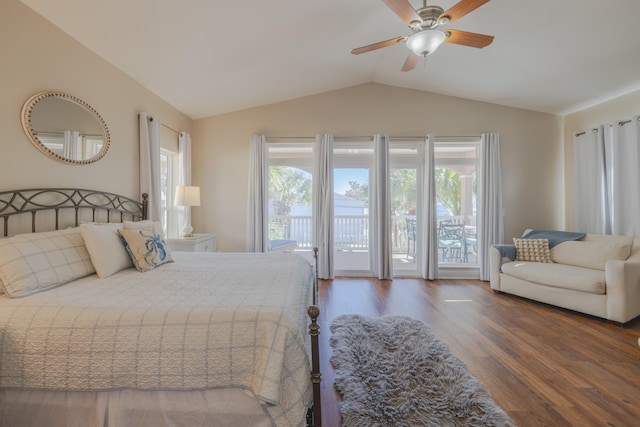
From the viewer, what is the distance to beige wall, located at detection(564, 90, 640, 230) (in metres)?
3.50

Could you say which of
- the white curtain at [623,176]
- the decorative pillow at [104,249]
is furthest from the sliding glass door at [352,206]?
the white curtain at [623,176]

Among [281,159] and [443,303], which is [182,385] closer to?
[443,303]

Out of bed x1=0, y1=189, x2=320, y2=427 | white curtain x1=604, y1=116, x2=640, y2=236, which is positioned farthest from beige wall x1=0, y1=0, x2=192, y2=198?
white curtain x1=604, y1=116, x2=640, y2=236

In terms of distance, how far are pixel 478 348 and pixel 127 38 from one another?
4.14 metres

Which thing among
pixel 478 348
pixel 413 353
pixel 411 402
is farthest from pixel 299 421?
pixel 478 348

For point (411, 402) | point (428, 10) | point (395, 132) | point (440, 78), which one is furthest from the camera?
point (395, 132)

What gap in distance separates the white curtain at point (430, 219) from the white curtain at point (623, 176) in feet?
7.13

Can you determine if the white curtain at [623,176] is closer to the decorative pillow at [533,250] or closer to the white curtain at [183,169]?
the decorative pillow at [533,250]

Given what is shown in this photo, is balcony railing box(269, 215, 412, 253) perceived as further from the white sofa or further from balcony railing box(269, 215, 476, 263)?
the white sofa

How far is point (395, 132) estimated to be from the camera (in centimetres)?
457

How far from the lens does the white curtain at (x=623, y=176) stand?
3.37 metres

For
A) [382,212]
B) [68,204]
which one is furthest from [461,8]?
[68,204]

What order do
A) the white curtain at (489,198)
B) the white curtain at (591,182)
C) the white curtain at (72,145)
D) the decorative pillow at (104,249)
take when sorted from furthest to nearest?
the white curtain at (489,198) < the white curtain at (591,182) < the white curtain at (72,145) < the decorative pillow at (104,249)

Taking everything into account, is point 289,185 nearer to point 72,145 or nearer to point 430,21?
point 72,145
